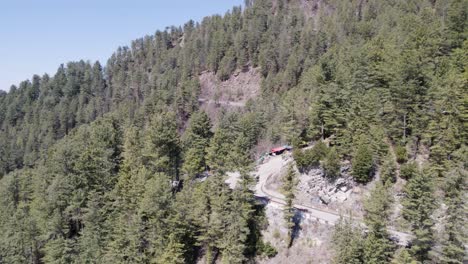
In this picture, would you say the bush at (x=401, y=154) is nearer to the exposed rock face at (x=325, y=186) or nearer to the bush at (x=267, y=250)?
the exposed rock face at (x=325, y=186)

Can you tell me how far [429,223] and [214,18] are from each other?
5896 inches

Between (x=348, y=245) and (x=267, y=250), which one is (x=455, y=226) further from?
(x=267, y=250)

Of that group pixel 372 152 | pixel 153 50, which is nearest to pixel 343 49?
pixel 372 152

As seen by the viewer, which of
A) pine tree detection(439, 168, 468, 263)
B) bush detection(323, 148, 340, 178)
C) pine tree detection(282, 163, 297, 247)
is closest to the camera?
pine tree detection(439, 168, 468, 263)

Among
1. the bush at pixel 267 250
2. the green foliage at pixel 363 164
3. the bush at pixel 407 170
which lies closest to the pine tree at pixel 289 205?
the bush at pixel 267 250

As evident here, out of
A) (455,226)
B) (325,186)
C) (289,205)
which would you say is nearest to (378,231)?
(455,226)

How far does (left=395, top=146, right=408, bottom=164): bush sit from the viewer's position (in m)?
44.2

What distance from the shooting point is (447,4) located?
90.4 meters

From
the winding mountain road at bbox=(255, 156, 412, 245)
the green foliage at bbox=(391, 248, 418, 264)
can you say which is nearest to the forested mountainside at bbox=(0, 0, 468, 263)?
the green foliage at bbox=(391, 248, 418, 264)

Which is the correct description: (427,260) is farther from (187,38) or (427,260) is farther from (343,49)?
(187,38)

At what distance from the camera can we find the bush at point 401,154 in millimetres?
44250

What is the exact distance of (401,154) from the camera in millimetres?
44281

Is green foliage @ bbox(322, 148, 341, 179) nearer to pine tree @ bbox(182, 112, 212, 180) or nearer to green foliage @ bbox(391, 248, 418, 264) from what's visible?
green foliage @ bbox(391, 248, 418, 264)

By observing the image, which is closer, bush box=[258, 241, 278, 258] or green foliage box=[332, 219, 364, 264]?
green foliage box=[332, 219, 364, 264]
